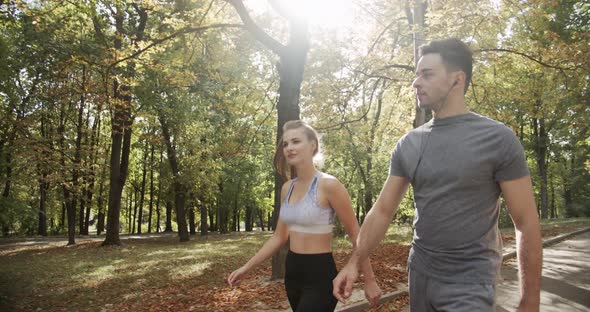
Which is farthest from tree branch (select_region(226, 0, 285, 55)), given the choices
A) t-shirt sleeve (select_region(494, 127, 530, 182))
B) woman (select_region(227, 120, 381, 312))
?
t-shirt sleeve (select_region(494, 127, 530, 182))

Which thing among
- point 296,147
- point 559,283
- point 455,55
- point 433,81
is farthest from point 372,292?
point 559,283

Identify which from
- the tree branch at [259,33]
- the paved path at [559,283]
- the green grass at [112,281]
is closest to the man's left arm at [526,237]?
the paved path at [559,283]

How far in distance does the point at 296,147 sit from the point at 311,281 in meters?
1.09

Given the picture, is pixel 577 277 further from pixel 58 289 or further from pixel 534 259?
pixel 58 289

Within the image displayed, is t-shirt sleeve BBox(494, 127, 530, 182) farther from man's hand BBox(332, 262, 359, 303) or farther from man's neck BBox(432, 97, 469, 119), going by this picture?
man's hand BBox(332, 262, 359, 303)

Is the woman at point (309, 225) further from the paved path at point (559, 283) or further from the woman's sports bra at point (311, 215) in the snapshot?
the paved path at point (559, 283)

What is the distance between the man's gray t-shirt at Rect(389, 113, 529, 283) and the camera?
2.08 meters

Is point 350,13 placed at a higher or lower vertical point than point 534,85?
higher

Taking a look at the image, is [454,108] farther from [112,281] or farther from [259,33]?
[112,281]

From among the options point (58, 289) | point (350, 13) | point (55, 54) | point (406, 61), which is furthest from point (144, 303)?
point (350, 13)

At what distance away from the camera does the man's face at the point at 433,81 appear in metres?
2.36

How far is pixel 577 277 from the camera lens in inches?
364

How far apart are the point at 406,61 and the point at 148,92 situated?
11.8 meters

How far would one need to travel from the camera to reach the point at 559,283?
864cm
